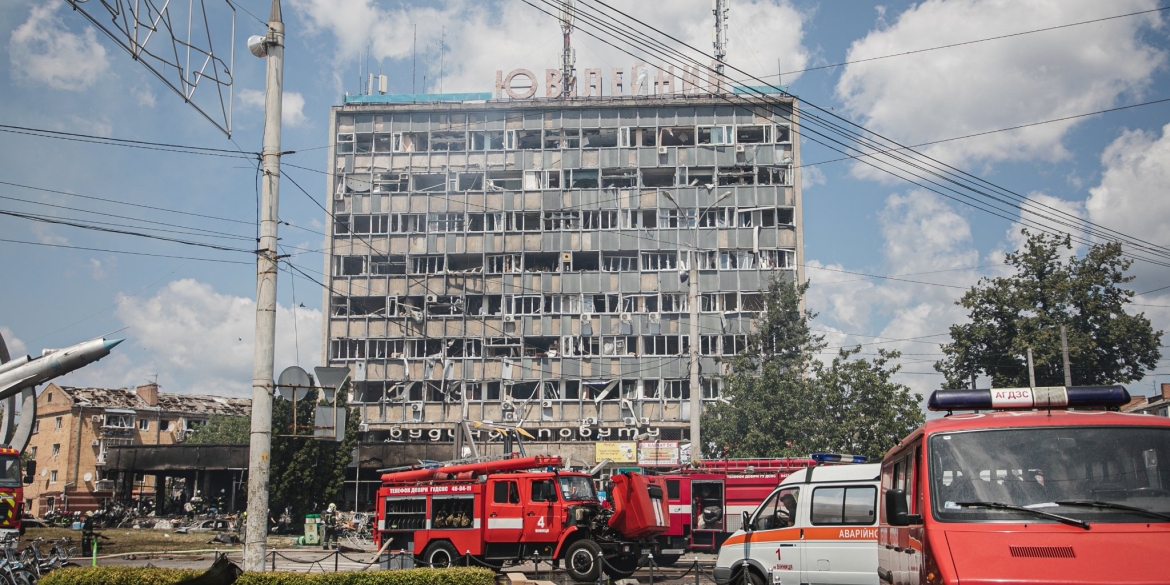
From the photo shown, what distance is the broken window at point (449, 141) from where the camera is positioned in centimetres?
7269

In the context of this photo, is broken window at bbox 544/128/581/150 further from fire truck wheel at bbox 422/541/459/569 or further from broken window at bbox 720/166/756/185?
fire truck wheel at bbox 422/541/459/569

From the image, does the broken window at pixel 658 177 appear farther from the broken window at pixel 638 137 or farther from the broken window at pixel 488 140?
the broken window at pixel 488 140

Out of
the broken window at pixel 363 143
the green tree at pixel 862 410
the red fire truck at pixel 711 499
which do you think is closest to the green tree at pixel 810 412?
the green tree at pixel 862 410

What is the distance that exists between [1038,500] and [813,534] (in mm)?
7618

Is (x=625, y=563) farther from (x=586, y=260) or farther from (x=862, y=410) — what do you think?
(x=586, y=260)

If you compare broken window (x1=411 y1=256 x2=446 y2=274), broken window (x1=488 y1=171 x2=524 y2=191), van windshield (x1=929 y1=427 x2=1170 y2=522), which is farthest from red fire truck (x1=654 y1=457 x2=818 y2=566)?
broken window (x1=488 y1=171 x2=524 y2=191)

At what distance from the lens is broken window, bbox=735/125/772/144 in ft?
236

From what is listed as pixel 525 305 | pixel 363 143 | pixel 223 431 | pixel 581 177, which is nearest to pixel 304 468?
pixel 525 305

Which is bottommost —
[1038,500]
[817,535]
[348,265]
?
[817,535]

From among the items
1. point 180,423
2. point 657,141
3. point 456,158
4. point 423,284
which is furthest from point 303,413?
point 180,423

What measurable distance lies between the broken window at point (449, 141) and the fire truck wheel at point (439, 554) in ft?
172

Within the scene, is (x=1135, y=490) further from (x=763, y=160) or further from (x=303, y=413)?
(x=763, y=160)

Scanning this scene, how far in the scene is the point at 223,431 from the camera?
77750 millimetres

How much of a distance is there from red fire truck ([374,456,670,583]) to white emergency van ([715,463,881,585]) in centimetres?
548
